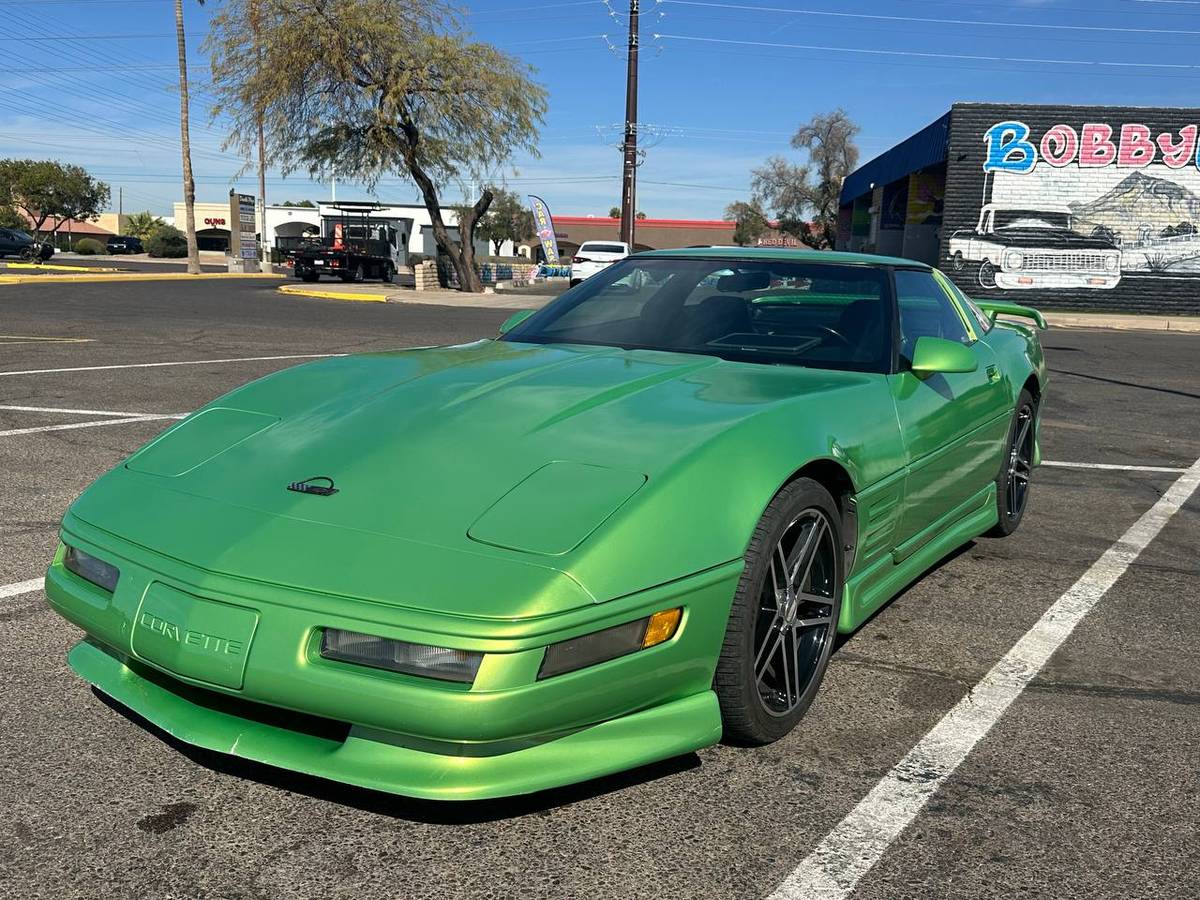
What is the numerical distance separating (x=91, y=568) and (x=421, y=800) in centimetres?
96

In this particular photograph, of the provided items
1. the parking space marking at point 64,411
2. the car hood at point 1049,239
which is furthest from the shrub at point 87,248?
the parking space marking at point 64,411

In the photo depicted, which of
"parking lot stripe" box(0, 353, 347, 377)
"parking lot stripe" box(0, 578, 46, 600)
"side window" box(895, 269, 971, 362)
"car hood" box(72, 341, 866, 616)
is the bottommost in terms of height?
"parking lot stripe" box(0, 578, 46, 600)

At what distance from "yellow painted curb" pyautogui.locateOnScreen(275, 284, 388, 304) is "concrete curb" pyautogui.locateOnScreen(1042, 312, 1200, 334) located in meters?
14.6

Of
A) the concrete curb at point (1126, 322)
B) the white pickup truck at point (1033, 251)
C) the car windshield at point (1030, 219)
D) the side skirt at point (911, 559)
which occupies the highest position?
the car windshield at point (1030, 219)

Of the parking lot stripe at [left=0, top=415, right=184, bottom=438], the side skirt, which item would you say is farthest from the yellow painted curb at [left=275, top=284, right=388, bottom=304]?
the side skirt

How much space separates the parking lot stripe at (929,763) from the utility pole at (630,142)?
71.5 ft

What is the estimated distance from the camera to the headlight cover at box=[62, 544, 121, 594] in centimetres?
252

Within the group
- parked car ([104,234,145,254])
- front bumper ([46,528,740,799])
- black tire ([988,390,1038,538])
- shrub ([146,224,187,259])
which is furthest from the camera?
parked car ([104,234,145,254])

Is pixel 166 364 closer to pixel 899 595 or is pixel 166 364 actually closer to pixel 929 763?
pixel 899 595

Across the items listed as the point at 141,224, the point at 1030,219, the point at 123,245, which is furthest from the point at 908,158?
the point at 141,224

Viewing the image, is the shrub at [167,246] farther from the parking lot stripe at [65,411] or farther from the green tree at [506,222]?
the parking lot stripe at [65,411]

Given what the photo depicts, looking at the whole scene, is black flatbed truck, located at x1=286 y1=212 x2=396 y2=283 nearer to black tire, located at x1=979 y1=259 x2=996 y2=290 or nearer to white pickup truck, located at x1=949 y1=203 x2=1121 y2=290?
white pickup truck, located at x1=949 y1=203 x2=1121 y2=290

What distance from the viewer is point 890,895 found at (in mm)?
2193

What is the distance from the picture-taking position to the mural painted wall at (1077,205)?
2473 cm
